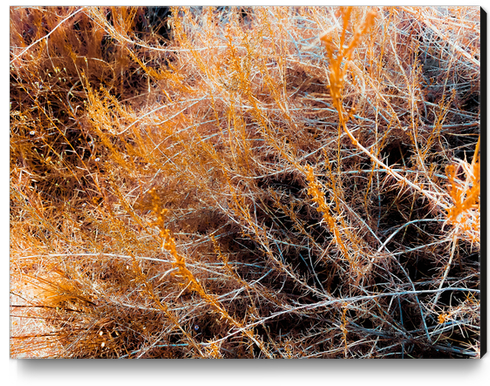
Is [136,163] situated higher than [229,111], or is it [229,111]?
[229,111]

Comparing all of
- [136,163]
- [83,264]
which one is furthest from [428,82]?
[83,264]

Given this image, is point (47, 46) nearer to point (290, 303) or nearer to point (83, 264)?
point (83, 264)

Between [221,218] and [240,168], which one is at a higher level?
[240,168]

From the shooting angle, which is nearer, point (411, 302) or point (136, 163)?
point (411, 302)
